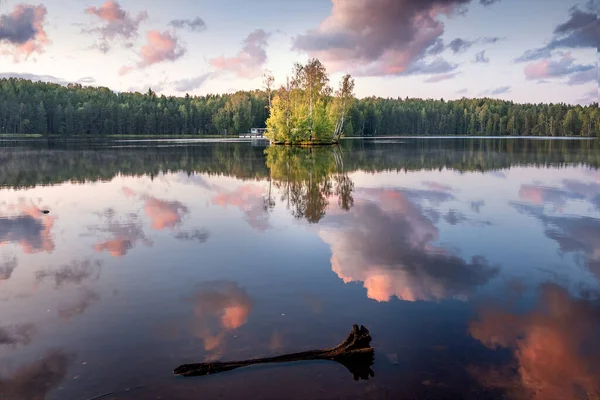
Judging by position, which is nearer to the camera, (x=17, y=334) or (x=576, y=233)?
(x=17, y=334)

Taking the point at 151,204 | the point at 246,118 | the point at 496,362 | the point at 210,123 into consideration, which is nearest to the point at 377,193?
the point at 151,204

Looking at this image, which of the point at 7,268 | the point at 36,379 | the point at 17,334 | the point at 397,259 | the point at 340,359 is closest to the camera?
the point at 36,379

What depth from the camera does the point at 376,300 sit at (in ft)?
32.2

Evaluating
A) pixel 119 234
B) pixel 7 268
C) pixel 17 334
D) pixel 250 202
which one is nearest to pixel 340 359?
pixel 17 334

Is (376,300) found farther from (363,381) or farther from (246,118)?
(246,118)

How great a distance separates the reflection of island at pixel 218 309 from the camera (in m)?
8.15

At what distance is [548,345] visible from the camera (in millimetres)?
7965

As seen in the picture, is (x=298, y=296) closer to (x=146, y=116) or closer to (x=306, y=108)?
(x=306, y=108)

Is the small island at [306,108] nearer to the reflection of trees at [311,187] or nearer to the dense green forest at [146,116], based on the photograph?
the reflection of trees at [311,187]

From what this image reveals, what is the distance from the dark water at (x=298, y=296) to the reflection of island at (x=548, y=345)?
0.10 feet

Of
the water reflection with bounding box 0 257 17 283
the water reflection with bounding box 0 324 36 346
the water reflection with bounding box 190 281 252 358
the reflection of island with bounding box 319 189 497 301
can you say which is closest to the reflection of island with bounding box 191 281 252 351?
the water reflection with bounding box 190 281 252 358

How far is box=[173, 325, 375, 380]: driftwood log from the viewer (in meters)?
6.95

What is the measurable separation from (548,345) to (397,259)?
5.11 m

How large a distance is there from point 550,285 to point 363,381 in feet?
20.8
